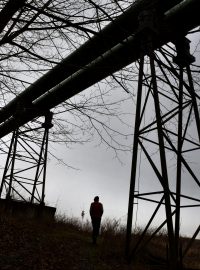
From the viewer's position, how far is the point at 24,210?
13.7 metres

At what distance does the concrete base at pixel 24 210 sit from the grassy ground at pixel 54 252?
2.28 metres

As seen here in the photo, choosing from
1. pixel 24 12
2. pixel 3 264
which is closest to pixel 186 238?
pixel 3 264

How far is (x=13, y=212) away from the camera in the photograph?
532 inches

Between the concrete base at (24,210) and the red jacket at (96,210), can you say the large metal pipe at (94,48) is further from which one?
the concrete base at (24,210)

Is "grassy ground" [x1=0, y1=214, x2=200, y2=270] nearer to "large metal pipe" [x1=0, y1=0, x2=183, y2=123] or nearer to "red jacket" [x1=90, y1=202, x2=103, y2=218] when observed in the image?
"red jacket" [x1=90, y1=202, x2=103, y2=218]

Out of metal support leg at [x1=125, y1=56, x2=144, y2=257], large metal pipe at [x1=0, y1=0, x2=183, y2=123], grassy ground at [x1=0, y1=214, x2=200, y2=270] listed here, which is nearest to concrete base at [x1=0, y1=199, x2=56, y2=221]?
grassy ground at [x1=0, y1=214, x2=200, y2=270]

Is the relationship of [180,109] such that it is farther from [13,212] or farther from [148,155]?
[13,212]

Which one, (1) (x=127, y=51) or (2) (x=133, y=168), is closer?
(2) (x=133, y=168)

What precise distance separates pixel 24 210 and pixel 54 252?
6.13 m

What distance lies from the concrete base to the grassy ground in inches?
89.7

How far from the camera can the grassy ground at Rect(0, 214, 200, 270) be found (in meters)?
6.91

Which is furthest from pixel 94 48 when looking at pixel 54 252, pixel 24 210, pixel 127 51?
pixel 24 210

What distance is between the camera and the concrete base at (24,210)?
1315 centimetres

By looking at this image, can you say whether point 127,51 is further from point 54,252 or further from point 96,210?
point 54,252
